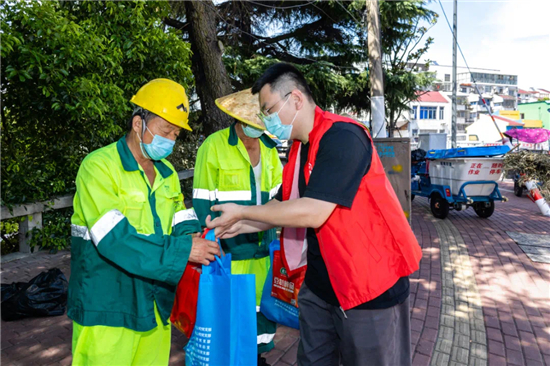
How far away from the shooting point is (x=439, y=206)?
31.3 feet

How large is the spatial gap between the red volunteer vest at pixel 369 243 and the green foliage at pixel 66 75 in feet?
13.7

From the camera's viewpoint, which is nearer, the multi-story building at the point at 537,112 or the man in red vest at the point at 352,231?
the man in red vest at the point at 352,231

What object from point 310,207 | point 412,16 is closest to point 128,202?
point 310,207

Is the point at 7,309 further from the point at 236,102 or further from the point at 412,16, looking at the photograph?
the point at 412,16

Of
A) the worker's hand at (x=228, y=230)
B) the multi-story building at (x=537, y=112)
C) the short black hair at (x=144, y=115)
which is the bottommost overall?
the worker's hand at (x=228, y=230)

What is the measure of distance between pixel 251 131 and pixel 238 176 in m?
0.35

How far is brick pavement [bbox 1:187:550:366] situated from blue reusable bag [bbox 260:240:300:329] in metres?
0.54

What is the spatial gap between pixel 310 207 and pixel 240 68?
10.3m

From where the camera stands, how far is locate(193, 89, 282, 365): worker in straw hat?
9.78 feet

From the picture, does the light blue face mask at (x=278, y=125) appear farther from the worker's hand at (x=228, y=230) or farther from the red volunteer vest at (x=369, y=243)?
the worker's hand at (x=228, y=230)

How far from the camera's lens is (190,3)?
6738 millimetres

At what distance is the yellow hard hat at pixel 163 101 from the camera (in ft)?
6.95

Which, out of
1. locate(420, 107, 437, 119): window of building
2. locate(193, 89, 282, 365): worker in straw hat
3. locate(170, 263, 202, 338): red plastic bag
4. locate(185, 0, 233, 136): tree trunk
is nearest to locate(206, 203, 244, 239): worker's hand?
locate(170, 263, 202, 338): red plastic bag

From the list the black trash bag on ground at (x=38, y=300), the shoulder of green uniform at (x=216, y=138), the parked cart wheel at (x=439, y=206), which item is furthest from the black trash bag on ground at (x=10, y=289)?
the parked cart wheel at (x=439, y=206)
